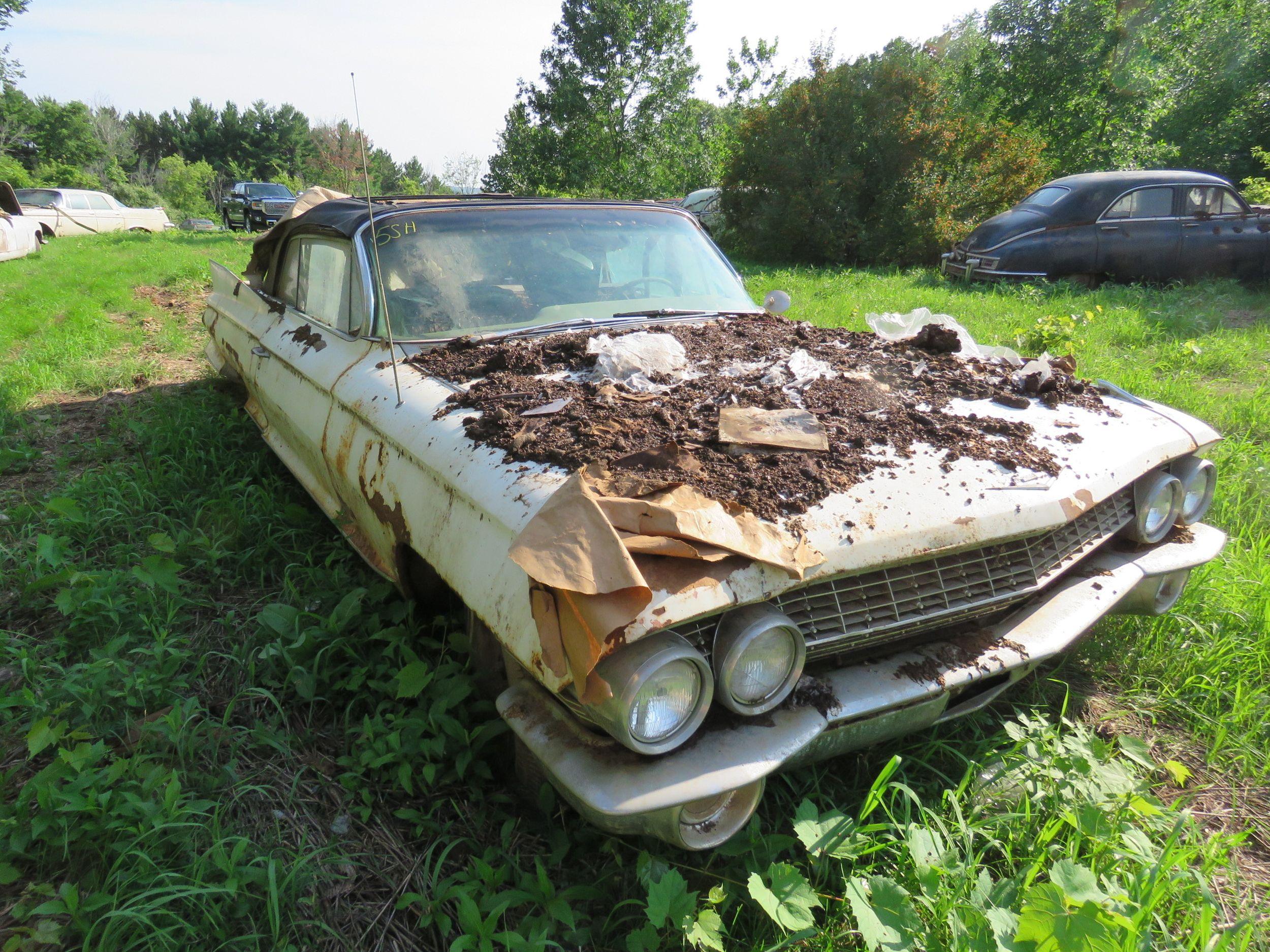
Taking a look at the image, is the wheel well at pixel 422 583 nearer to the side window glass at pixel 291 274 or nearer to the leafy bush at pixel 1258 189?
the side window glass at pixel 291 274

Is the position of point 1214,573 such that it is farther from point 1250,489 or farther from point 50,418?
point 50,418

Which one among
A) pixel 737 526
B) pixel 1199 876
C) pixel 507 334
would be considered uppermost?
pixel 507 334

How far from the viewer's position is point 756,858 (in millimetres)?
1706

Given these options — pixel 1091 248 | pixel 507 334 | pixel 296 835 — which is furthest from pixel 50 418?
pixel 1091 248

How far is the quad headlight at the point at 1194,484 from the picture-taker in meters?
2.25

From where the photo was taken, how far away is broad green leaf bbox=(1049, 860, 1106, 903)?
1460 mm

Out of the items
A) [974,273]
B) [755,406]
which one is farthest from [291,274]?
[974,273]

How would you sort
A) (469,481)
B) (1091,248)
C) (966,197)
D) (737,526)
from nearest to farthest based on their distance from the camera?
1. (737,526)
2. (469,481)
3. (1091,248)
4. (966,197)

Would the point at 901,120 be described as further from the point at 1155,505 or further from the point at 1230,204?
the point at 1155,505

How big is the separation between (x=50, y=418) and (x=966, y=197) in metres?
12.5

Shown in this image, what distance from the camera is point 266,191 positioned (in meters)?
22.7

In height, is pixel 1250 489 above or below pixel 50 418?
below

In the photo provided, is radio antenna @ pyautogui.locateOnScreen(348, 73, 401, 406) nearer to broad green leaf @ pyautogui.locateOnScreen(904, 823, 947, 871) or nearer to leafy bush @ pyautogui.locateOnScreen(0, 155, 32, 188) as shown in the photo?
broad green leaf @ pyautogui.locateOnScreen(904, 823, 947, 871)

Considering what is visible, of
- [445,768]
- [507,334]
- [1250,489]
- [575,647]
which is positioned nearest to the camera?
[575,647]
